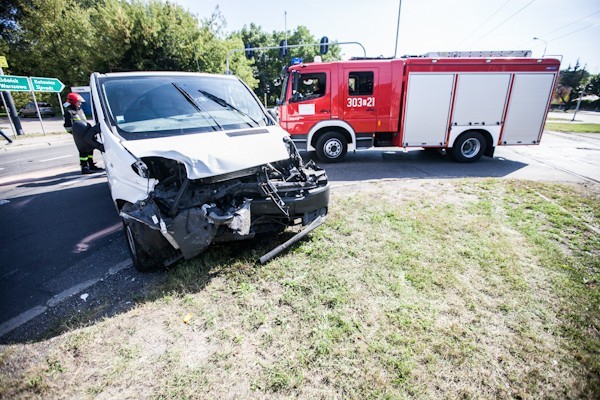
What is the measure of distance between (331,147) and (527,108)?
5.56 m

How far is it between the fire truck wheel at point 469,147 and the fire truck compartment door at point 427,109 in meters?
0.53

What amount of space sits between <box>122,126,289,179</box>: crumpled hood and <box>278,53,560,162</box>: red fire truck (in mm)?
5179

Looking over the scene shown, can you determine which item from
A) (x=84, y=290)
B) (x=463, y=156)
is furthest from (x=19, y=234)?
(x=463, y=156)

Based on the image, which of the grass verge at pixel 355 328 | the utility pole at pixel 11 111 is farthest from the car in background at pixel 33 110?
the grass verge at pixel 355 328

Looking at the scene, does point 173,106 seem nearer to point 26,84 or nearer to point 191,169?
point 191,169

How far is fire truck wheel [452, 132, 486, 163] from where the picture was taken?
8469 millimetres

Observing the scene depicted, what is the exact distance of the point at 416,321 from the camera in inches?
100

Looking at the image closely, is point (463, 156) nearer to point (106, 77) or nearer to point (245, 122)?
point (245, 122)

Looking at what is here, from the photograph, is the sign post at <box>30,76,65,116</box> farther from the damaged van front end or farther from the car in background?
the car in background

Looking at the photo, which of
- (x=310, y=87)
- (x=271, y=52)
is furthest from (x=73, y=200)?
(x=271, y=52)

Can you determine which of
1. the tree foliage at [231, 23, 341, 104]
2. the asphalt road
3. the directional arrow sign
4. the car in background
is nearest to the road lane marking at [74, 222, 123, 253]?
the asphalt road

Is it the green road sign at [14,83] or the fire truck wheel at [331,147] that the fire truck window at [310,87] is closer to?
the fire truck wheel at [331,147]

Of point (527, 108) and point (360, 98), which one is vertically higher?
point (360, 98)

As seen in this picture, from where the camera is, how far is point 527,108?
820cm
